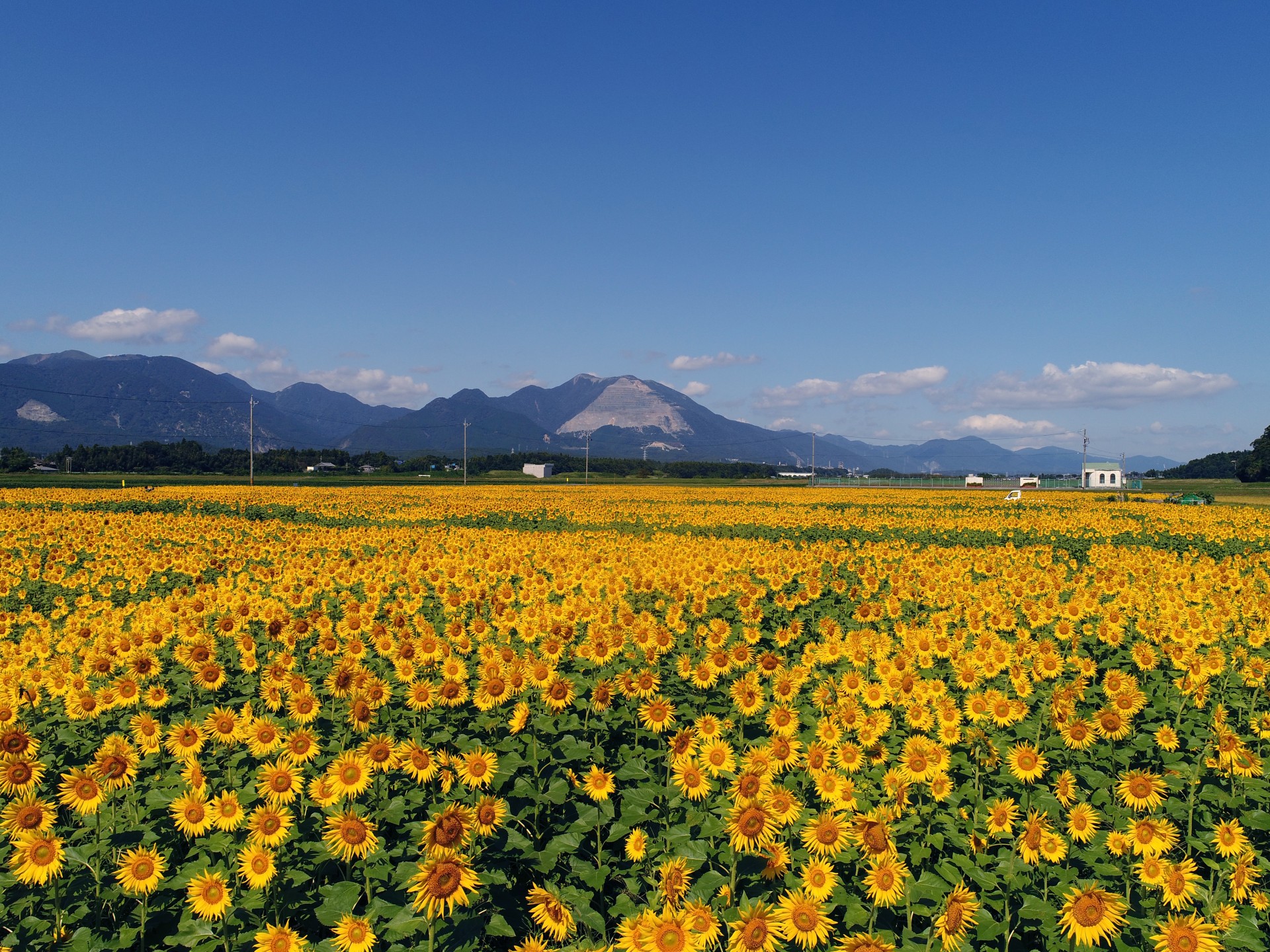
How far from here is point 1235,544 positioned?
20.5m

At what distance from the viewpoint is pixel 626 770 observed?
4.83m

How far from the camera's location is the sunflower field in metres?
3.50

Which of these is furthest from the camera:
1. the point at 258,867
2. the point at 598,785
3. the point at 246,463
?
the point at 246,463

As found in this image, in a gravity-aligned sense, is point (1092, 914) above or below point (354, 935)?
above

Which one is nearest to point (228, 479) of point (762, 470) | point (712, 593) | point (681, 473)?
point (681, 473)

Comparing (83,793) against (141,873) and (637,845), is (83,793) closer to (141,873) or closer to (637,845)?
(141,873)

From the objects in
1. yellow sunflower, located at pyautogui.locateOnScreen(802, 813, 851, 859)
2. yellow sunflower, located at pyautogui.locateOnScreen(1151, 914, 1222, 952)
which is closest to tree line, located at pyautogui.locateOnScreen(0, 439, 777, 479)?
yellow sunflower, located at pyautogui.locateOnScreen(802, 813, 851, 859)

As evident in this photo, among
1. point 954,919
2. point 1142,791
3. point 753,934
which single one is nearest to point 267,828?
point 753,934

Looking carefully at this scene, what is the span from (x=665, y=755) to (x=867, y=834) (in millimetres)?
2124

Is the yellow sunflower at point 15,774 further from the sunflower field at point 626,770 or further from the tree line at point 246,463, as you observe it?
the tree line at point 246,463

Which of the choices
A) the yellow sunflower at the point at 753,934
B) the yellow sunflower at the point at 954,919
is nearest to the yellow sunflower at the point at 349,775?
the yellow sunflower at the point at 753,934

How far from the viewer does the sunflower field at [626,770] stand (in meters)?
3.50

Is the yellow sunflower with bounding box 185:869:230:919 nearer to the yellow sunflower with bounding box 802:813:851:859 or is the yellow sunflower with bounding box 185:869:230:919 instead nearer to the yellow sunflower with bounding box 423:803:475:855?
the yellow sunflower with bounding box 423:803:475:855

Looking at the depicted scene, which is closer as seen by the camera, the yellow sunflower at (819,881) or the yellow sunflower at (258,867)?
the yellow sunflower at (819,881)
